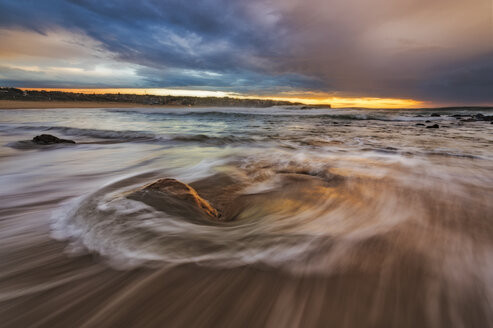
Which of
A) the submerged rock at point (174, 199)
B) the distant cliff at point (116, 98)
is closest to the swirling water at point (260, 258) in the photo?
the submerged rock at point (174, 199)

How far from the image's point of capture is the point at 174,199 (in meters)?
1.84

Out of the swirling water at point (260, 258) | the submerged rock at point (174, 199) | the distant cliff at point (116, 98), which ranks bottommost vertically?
the swirling water at point (260, 258)

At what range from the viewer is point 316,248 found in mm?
1314

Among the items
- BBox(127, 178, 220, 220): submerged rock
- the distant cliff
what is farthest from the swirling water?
the distant cliff

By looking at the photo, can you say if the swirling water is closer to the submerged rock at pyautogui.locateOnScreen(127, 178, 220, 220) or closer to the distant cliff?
the submerged rock at pyautogui.locateOnScreen(127, 178, 220, 220)

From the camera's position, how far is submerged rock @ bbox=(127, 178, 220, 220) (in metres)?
1.73

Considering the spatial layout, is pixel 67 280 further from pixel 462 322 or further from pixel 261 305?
pixel 462 322

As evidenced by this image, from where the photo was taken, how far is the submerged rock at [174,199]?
1725mm

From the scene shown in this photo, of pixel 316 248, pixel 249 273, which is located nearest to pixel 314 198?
pixel 316 248

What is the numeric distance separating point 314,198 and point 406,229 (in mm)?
823

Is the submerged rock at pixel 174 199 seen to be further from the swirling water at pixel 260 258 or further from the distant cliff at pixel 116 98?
the distant cliff at pixel 116 98

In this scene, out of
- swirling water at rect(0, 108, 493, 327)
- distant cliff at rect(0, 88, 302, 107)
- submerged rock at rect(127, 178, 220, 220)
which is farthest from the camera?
distant cliff at rect(0, 88, 302, 107)

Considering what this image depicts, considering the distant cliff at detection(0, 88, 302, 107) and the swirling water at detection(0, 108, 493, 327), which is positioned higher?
the distant cliff at detection(0, 88, 302, 107)

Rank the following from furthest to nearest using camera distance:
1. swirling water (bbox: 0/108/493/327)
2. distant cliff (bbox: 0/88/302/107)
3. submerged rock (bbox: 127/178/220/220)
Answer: distant cliff (bbox: 0/88/302/107), submerged rock (bbox: 127/178/220/220), swirling water (bbox: 0/108/493/327)
